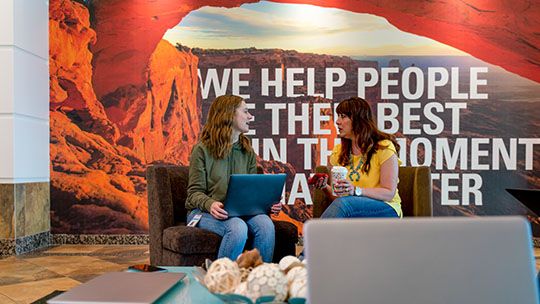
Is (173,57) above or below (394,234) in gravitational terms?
above

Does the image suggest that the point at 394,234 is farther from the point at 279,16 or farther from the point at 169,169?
the point at 279,16

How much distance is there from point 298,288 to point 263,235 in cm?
159

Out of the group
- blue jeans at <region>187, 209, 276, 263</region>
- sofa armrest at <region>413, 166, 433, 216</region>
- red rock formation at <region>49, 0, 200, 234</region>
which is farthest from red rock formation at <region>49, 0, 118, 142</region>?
sofa armrest at <region>413, 166, 433, 216</region>

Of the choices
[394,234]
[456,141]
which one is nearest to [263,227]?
[394,234]

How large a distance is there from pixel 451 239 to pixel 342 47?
4.42m

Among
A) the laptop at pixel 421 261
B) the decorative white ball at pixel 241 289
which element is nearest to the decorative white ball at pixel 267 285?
the decorative white ball at pixel 241 289

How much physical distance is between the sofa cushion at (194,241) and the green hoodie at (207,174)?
0.53 ft

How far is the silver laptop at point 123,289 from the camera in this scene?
140 cm

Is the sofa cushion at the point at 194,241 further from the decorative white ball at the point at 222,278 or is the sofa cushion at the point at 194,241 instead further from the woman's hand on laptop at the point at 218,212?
the decorative white ball at the point at 222,278

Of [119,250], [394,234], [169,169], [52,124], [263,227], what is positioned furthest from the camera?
[52,124]

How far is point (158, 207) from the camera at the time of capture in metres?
3.02

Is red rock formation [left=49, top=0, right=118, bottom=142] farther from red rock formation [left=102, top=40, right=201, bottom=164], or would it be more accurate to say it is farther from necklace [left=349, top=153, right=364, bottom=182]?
necklace [left=349, top=153, right=364, bottom=182]

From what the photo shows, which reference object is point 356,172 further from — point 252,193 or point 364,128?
point 252,193

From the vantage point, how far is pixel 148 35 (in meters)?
5.05
